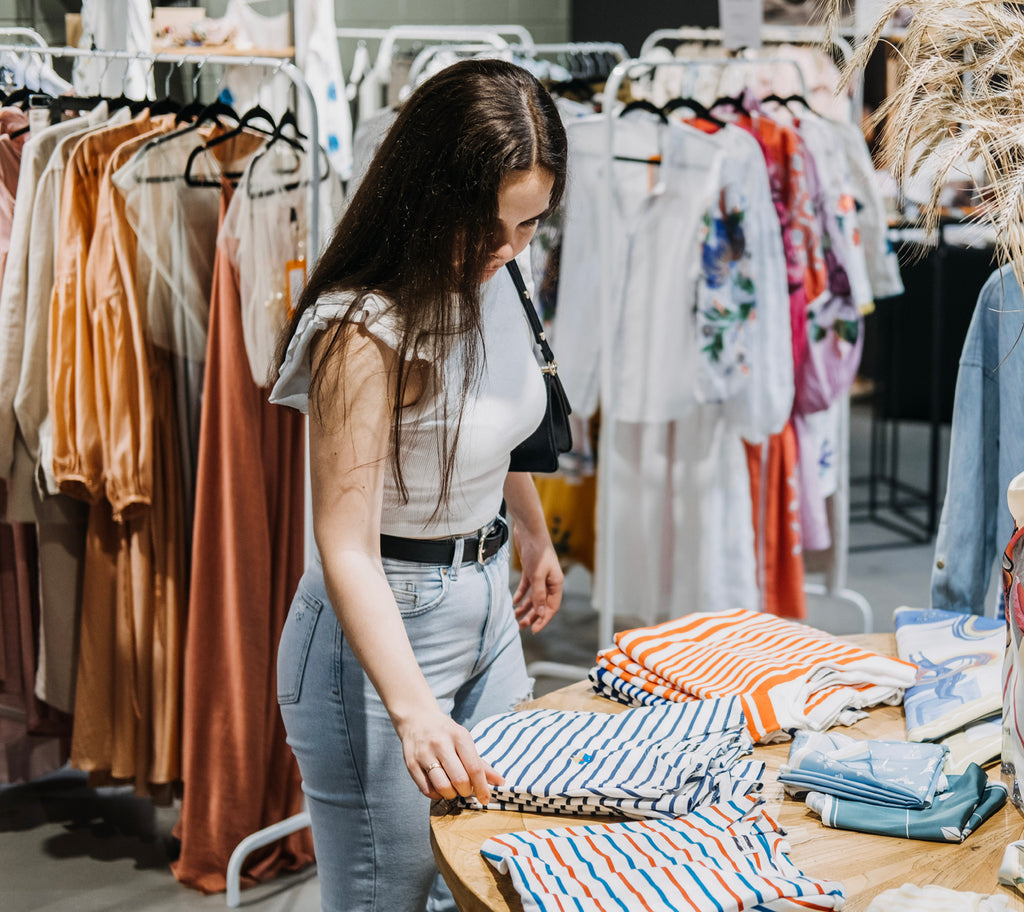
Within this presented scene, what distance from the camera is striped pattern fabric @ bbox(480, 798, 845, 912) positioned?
95cm

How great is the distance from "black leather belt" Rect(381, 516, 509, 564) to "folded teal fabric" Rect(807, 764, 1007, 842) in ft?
1.58

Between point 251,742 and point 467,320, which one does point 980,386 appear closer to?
point 467,320

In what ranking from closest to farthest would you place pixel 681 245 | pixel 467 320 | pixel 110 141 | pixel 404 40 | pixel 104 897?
pixel 467 320 < pixel 110 141 < pixel 104 897 < pixel 681 245 < pixel 404 40

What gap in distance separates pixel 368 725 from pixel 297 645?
133 mm

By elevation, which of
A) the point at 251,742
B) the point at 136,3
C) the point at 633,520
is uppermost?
the point at 136,3

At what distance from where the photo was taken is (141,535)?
2369 millimetres

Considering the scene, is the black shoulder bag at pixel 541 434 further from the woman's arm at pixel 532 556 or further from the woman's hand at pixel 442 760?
the woman's hand at pixel 442 760

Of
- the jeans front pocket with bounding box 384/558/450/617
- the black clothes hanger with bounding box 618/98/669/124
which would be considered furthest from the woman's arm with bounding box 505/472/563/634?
the black clothes hanger with bounding box 618/98/669/124

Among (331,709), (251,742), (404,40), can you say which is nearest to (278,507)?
(251,742)

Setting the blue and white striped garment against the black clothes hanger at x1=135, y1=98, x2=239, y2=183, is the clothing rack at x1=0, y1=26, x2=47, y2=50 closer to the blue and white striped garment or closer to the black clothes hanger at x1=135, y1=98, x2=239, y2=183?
the black clothes hanger at x1=135, y1=98, x2=239, y2=183

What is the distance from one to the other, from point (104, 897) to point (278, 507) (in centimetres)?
89

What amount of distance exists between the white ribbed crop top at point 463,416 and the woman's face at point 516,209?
0.12 m

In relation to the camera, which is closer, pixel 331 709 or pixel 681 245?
pixel 331 709

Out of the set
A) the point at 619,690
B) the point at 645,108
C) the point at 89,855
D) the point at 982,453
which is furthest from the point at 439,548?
the point at 645,108
